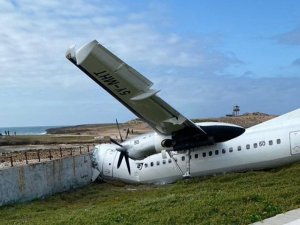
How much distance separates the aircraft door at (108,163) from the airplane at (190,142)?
2.14 meters

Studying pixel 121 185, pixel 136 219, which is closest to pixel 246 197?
pixel 136 219

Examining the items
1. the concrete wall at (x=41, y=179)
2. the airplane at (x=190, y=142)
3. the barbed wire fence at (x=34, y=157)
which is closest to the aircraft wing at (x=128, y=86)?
the airplane at (x=190, y=142)

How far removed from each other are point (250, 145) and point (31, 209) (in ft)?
31.3

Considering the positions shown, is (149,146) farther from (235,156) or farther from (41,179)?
(41,179)

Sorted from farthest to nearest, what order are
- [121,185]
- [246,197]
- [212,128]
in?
[121,185]
[212,128]
[246,197]

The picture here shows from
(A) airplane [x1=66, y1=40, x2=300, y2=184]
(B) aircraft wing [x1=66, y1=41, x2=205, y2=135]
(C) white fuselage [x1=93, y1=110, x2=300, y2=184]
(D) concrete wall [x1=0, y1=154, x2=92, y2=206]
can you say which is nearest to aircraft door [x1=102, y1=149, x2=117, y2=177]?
(D) concrete wall [x1=0, y1=154, x2=92, y2=206]

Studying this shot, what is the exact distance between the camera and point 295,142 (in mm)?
19516

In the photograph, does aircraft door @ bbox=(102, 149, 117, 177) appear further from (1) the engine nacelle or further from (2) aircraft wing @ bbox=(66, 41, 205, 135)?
(2) aircraft wing @ bbox=(66, 41, 205, 135)

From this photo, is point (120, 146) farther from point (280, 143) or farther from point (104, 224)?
point (104, 224)

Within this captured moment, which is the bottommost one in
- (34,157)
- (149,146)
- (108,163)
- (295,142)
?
(108,163)

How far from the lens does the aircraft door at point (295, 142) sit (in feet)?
63.9

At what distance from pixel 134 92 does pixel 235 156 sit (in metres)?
5.81

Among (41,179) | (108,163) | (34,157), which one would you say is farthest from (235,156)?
(34,157)

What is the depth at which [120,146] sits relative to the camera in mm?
22016
